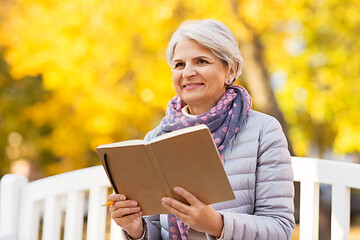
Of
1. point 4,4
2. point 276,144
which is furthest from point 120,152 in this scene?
point 4,4

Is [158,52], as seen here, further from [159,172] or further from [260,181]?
[159,172]

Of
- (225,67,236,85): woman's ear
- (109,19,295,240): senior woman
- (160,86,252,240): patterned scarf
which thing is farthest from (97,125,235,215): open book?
(225,67,236,85): woman's ear

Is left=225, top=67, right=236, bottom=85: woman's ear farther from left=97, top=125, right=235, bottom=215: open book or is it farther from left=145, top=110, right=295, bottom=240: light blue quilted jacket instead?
left=97, top=125, right=235, bottom=215: open book

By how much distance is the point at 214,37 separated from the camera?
183 cm

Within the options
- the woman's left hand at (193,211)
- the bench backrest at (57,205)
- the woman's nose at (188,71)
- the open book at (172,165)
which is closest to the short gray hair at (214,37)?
the woman's nose at (188,71)

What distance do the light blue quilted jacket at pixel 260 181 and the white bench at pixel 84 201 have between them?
31cm

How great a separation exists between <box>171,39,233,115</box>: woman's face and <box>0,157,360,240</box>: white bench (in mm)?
532

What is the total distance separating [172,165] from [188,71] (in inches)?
20.5

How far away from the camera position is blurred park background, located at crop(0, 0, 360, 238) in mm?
5230

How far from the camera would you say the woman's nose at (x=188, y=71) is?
186cm

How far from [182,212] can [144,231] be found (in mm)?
482

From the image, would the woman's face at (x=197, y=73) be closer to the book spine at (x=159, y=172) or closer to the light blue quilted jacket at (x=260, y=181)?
the light blue quilted jacket at (x=260, y=181)

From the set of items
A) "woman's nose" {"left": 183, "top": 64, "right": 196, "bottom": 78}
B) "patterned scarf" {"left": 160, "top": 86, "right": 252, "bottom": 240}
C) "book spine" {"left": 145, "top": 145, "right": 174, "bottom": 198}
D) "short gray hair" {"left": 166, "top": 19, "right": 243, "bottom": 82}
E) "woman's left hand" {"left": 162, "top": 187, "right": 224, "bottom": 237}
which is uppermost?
"short gray hair" {"left": 166, "top": 19, "right": 243, "bottom": 82}

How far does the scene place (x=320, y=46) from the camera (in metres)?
6.32
